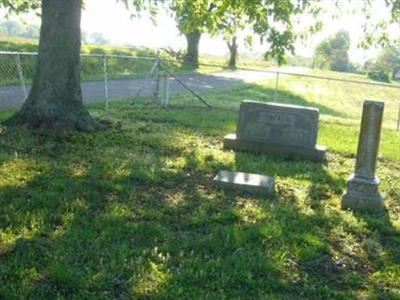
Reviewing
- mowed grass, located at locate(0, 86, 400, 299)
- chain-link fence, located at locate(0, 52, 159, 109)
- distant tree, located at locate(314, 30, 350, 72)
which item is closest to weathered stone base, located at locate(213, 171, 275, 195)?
mowed grass, located at locate(0, 86, 400, 299)

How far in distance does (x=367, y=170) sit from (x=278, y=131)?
3159mm

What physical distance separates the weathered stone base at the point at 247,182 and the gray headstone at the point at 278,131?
2567 mm

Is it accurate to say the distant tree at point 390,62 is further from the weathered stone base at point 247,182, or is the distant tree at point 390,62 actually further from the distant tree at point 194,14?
the weathered stone base at point 247,182

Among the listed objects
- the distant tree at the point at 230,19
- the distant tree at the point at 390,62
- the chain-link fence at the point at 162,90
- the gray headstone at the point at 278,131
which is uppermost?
the distant tree at the point at 230,19

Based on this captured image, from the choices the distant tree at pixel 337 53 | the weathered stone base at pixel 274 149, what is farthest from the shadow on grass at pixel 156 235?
the distant tree at pixel 337 53

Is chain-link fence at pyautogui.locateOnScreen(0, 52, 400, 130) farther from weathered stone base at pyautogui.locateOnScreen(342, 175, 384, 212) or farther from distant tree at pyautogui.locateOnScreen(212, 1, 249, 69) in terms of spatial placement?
weathered stone base at pyautogui.locateOnScreen(342, 175, 384, 212)

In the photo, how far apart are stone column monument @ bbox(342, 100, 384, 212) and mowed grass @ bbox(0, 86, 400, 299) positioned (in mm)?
223

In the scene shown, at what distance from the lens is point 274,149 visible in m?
10.6

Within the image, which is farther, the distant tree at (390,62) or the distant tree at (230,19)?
the distant tree at (390,62)

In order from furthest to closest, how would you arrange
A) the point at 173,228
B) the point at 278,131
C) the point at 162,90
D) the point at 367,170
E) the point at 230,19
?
the point at 162,90 < the point at 230,19 < the point at 278,131 < the point at 367,170 < the point at 173,228

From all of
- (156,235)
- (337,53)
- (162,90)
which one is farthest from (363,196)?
(337,53)

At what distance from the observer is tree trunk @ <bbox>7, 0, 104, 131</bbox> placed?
34.1 feet

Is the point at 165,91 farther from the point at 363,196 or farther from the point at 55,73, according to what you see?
the point at 363,196

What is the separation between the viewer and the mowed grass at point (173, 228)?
4.79m
